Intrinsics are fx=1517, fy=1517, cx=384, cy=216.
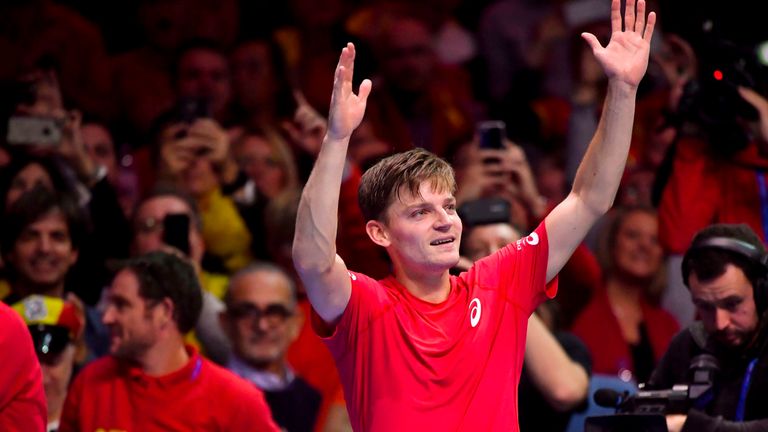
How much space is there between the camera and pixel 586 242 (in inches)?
314

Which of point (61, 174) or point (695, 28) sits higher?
point (695, 28)

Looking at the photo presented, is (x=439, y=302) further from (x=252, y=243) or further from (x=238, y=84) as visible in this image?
(x=238, y=84)

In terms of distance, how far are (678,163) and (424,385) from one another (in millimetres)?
2680

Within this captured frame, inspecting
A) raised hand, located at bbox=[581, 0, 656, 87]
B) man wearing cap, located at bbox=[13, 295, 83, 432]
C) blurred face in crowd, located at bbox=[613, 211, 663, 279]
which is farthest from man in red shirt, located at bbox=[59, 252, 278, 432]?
blurred face in crowd, located at bbox=[613, 211, 663, 279]

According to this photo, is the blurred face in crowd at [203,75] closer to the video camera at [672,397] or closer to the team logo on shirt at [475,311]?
the video camera at [672,397]

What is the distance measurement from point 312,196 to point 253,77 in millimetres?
4388

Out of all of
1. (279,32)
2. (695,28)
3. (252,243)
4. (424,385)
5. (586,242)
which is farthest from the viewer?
(279,32)

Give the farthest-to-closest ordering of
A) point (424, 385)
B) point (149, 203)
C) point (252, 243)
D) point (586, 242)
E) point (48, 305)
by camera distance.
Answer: point (586, 242)
point (252, 243)
point (149, 203)
point (48, 305)
point (424, 385)

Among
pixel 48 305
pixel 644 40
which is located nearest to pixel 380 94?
pixel 48 305

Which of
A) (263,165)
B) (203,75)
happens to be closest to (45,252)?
(263,165)

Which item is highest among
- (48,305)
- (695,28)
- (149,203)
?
(695,28)

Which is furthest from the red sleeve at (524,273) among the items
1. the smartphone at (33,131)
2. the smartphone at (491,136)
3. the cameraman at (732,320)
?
the smartphone at (33,131)

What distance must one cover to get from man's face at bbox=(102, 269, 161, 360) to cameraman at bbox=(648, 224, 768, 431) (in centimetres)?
199

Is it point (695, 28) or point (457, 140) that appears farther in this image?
point (457, 140)
